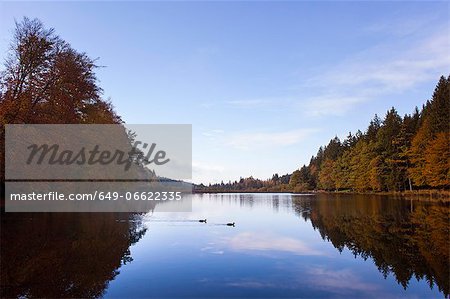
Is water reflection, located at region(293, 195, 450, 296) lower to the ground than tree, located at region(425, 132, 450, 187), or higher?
lower

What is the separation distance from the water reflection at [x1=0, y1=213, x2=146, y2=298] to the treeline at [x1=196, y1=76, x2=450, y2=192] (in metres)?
51.0

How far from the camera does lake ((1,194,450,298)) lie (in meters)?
10.3

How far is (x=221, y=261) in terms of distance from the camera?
1420 centimetres

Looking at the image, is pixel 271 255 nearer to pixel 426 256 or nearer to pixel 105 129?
pixel 426 256

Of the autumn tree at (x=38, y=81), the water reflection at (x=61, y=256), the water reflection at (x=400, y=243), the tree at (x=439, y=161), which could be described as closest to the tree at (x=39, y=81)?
the autumn tree at (x=38, y=81)

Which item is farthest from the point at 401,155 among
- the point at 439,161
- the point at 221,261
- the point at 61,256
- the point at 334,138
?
the point at 61,256

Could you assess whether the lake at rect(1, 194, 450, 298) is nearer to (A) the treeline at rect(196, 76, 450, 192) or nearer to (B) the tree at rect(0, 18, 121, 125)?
(B) the tree at rect(0, 18, 121, 125)

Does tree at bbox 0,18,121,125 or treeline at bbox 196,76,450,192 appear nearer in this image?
tree at bbox 0,18,121,125

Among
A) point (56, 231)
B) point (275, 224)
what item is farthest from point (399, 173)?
point (56, 231)

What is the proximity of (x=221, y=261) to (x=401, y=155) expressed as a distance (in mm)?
64032

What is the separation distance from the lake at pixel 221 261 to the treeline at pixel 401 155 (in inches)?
1553

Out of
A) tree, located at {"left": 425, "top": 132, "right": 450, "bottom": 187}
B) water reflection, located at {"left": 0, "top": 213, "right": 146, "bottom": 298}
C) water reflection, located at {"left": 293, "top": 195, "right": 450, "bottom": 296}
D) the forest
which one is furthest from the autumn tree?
A: tree, located at {"left": 425, "top": 132, "right": 450, "bottom": 187}

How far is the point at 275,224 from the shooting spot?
88.2 feet

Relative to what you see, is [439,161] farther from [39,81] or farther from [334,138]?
[334,138]
